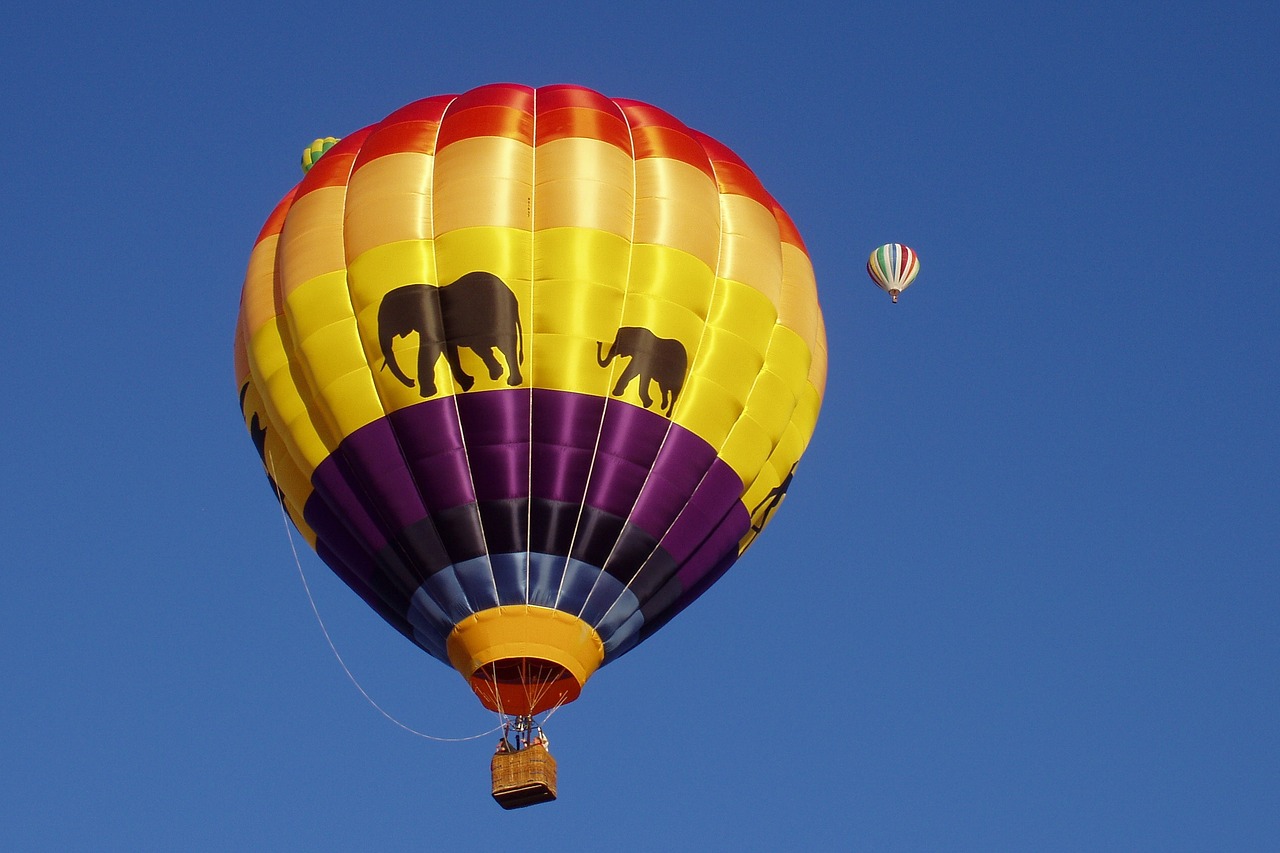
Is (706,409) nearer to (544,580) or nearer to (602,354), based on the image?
(602,354)

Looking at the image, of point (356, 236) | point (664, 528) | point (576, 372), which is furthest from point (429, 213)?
point (664, 528)

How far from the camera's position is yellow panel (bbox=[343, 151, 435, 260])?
1953 cm

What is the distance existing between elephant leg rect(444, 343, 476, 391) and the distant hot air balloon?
10.1 m

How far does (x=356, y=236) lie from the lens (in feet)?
64.4

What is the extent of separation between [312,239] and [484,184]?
141 cm

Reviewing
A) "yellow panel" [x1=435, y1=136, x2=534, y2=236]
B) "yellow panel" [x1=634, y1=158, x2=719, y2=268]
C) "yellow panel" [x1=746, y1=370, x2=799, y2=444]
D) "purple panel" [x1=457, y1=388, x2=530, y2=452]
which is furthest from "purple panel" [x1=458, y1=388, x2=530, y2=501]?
"yellow panel" [x1=746, y1=370, x2=799, y2=444]

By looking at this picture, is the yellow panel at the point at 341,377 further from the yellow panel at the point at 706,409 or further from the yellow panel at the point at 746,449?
the yellow panel at the point at 746,449

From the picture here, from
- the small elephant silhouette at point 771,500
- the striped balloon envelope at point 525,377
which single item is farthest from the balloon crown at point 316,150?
the small elephant silhouette at point 771,500

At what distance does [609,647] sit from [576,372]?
2.03 m

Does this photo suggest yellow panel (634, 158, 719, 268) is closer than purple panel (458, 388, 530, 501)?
No

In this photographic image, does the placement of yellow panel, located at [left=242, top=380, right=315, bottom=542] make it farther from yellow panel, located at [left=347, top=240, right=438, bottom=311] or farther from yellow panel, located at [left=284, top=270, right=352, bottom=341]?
yellow panel, located at [left=347, top=240, right=438, bottom=311]

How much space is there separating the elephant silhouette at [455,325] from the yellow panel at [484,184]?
0.53 metres

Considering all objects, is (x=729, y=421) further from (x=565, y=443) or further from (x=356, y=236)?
(x=356, y=236)

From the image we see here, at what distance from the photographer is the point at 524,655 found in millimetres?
18422
